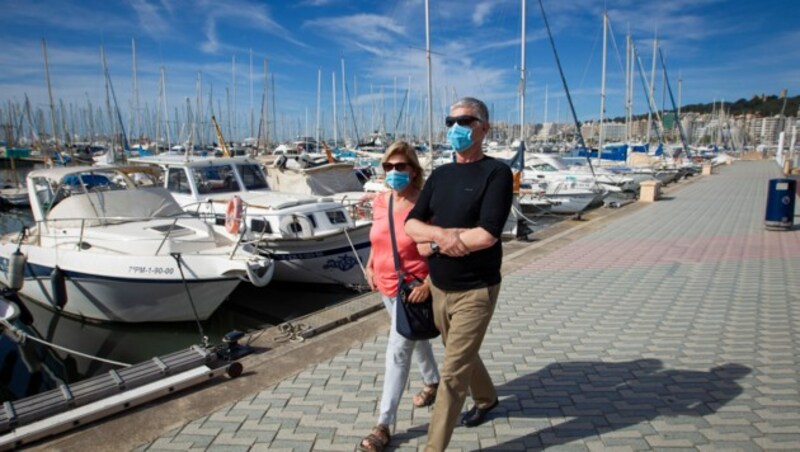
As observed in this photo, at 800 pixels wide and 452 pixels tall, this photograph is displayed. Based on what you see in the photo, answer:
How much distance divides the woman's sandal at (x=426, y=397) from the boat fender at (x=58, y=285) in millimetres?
6720

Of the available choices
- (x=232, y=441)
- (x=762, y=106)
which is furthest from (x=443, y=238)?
(x=762, y=106)

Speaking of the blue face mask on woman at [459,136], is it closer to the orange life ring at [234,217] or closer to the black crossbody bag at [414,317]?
the black crossbody bag at [414,317]

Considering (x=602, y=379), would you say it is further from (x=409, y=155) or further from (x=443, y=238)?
(x=409, y=155)

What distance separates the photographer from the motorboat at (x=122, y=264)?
285 inches

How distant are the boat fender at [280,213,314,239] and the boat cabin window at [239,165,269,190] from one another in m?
2.90

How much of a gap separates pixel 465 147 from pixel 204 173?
33.0 feet

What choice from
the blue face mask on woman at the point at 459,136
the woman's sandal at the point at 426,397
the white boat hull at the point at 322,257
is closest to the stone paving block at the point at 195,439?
the woman's sandal at the point at 426,397

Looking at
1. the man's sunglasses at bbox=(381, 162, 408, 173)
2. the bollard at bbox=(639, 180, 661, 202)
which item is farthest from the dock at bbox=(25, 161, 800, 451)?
the bollard at bbox=(639, 180, 661, 202)

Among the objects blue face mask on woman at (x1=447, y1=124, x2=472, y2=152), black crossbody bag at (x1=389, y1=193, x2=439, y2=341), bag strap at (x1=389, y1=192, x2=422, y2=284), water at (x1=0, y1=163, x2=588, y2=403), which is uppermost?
blue face mask on woman at (x1=447, y1=124, x2=472, y2=152)

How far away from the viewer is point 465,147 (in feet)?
8.74

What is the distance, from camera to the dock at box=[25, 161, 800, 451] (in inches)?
124

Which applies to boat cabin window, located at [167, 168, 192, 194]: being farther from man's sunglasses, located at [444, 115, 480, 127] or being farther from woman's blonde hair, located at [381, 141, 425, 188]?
man's sunglasses, located at [444, 115, 480, 127]

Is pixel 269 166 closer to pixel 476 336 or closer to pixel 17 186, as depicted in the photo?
pixel 476 336

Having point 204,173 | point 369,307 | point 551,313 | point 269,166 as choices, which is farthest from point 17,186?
point 551,313
